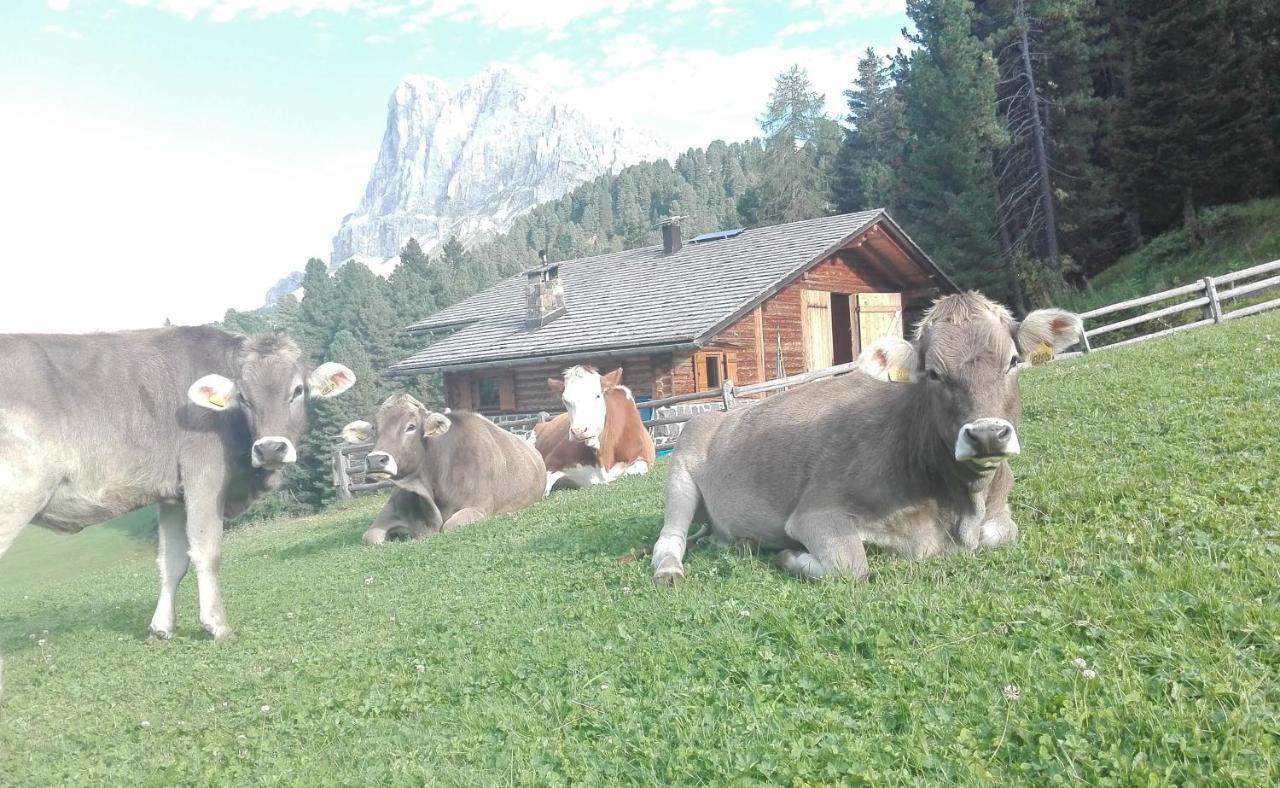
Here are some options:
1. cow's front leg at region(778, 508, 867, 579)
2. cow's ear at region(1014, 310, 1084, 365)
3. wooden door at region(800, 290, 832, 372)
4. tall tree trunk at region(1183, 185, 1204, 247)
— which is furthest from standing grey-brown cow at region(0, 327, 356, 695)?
tall tree trunk at region(1183, 185, 1204, 247)

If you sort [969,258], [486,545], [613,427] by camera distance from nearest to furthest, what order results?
[486,545]
[613,427]
[969,258]

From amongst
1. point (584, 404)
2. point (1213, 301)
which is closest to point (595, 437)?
point (584, 404)

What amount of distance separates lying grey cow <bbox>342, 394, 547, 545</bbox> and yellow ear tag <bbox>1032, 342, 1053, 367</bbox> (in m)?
7.87

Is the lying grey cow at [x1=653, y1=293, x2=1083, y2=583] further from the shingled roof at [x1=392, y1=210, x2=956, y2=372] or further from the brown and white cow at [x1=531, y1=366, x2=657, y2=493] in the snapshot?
the shingled roof at [x1=392, y1=210, x2=956, y2=372]

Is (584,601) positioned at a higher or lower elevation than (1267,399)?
lower

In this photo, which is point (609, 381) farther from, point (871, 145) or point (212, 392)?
point (871, 145)

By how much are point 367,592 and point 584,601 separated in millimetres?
2843

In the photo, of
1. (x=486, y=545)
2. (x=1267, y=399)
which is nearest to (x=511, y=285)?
(x=486, y=545)

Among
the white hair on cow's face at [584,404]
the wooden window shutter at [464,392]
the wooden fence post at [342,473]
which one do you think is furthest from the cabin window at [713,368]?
the wooden fence post at [342,473]

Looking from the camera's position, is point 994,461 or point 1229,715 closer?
point 1229,715

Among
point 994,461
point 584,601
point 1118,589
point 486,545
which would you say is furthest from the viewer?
point 486,545

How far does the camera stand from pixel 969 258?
33406mm

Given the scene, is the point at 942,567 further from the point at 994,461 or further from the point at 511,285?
the point at 511,285

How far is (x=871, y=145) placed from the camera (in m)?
51.0
